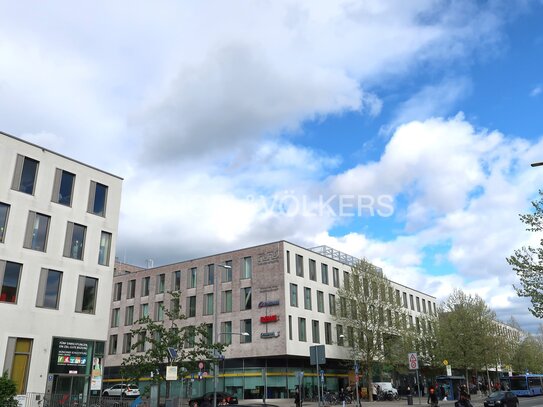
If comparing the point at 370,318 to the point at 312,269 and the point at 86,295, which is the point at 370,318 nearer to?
the point at 312,269

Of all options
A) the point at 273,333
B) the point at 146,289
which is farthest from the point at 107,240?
the point at 146,289

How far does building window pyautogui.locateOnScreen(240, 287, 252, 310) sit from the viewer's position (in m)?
56.5

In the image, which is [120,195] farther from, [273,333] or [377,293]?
[377,293]

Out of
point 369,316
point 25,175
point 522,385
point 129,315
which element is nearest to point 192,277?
point 129,315

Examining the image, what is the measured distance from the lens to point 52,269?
32.2 metres

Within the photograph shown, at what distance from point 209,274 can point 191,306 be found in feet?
14.4

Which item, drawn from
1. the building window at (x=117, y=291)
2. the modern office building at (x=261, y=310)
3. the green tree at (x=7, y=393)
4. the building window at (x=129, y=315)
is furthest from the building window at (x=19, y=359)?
the building window at (x=117, y=291)

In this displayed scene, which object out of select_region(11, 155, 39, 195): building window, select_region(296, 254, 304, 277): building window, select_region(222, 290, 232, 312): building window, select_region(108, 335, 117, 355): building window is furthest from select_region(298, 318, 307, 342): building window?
select_region(11, 155, 39, 195): building window

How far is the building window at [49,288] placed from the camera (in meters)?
31.3

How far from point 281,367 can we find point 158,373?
26.4m

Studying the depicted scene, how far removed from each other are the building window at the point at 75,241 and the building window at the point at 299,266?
2798 cm

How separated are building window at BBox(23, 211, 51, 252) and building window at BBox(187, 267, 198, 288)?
30.8 m

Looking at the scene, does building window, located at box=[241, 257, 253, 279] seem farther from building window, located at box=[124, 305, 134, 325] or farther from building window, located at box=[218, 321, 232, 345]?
building window, located at box=[124, 305, 134, 325]

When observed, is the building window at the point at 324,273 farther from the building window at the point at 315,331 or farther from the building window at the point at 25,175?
the building window at the point at 25,175
